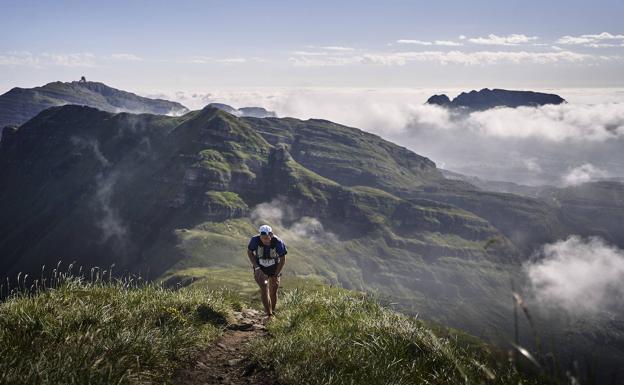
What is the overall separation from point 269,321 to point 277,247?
3.82 meters

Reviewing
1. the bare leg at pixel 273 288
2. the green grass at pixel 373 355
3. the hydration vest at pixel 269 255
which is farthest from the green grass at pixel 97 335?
the hydration vest at pixel 269 255

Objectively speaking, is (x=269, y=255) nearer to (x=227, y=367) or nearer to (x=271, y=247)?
(x=271, y=247)

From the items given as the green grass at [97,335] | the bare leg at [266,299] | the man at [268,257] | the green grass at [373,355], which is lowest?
the bare leg at [266,299]

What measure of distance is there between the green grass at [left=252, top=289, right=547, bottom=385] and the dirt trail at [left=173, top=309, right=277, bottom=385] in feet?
1.04

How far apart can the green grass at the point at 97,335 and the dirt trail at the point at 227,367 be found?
254 millimetres

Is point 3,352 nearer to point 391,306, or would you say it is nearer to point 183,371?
point 183,371

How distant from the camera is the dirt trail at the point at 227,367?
8.88m

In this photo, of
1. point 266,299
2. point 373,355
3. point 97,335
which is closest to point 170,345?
point 97,335

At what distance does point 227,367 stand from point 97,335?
282 centimetres

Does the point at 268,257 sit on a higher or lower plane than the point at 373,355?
lower

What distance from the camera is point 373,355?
28.2 ft

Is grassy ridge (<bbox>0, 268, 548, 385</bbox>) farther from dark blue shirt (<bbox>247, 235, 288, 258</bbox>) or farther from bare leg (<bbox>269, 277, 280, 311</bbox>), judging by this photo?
dark blue shirt (<bbox>247, 235, 288, 258</bbox>)

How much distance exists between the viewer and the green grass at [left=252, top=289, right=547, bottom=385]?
793 cm

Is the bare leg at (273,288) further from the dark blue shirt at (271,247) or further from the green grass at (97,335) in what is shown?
the green grass at (97,335)
